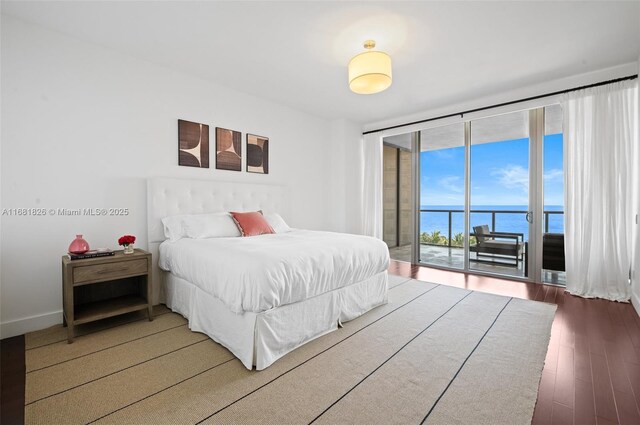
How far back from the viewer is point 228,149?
12.3 feet

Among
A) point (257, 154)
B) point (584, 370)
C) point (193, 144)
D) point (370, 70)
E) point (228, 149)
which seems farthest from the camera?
point (257, 154)

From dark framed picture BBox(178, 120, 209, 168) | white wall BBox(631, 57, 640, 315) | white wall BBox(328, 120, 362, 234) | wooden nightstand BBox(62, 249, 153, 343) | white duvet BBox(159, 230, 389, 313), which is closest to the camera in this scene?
white duvet BBox(159, 230, 389, 313)

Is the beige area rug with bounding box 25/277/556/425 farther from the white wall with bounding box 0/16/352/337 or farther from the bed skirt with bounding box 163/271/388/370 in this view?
the white wall with bounding box 0/16/352/337

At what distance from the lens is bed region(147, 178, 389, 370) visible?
187 centimetres

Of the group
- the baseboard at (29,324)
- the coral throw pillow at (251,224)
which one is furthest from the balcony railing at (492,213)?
the baseboard at (29,324)

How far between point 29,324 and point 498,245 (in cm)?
556

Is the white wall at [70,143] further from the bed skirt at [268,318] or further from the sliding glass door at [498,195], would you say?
the sliding glass door at [498,195]

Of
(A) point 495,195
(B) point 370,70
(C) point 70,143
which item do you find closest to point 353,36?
(B) point 370,70

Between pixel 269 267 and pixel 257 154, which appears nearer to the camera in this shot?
pixel 269 267

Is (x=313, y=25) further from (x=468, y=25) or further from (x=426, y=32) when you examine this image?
(x=468, y=25)

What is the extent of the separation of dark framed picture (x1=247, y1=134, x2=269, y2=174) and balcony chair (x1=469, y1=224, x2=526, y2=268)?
3.40 meters

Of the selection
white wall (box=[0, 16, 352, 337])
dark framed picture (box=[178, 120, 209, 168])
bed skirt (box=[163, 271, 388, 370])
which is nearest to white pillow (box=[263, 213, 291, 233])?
white wall (box=[0, 16, 352, 337])

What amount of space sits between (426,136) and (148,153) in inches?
165

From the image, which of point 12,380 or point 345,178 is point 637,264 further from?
point 12,380
